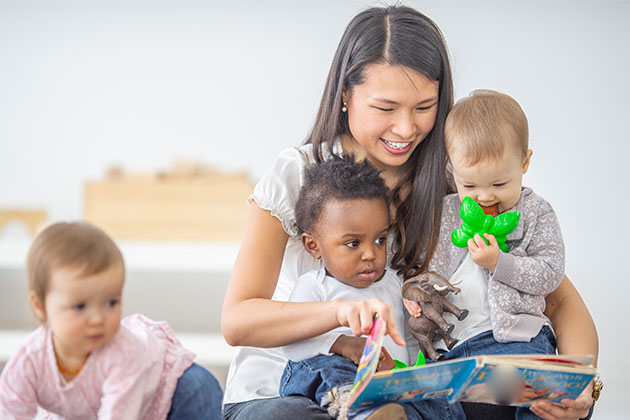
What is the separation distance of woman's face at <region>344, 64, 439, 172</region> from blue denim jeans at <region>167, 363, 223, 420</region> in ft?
2.44

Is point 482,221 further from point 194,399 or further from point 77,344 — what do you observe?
point 77,344

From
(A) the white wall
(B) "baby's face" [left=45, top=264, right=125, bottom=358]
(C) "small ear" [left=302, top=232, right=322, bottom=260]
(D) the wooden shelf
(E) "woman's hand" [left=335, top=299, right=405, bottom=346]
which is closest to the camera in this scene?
(B) "baby's face" [left=45, top=264, right=125, bottom=358]

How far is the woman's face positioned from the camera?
1776mm

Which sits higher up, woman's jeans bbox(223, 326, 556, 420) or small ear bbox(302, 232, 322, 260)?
small ear bbox(302, 232, 322, 260)

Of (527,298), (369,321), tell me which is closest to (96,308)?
(369,321)

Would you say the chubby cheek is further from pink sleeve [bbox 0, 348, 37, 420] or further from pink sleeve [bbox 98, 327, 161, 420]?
pink sleeve [bbox 0, 348, 37, 420]

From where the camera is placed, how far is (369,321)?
136 cm

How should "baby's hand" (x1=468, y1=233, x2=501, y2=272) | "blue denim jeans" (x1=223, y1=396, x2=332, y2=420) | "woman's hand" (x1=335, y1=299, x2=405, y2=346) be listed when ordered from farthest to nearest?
"baby's hand" (x1=468, y1=233, x2=501, y2=272) → "blue denim jeans" (x1=223, y1=396, x2=332, y2=420) → "woman's hand" (x1=335, y1=299, x2=405, y2=346)

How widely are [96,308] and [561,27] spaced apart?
2916 millimetres

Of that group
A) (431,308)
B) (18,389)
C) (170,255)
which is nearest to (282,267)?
(431,308)

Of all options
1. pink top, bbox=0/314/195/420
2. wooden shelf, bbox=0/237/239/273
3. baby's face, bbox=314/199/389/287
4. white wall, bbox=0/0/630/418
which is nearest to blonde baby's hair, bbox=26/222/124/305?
pink top, bbox=0/314/195/420

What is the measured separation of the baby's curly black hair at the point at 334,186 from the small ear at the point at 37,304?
668 millimetres

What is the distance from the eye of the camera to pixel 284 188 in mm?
1800

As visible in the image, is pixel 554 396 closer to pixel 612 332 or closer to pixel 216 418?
pixel 216 418
